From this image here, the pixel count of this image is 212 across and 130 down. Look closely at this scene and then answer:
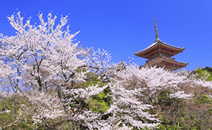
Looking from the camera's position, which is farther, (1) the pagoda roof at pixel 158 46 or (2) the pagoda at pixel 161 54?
(1) the pagoda roof at pixel 158 46

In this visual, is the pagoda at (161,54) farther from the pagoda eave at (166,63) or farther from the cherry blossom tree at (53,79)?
the cherry blossom tree at (53,79)

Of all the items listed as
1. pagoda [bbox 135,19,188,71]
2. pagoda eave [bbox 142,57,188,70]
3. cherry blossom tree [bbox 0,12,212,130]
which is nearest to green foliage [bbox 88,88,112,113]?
cherry blossom tree [bbox 0,12,212,130]

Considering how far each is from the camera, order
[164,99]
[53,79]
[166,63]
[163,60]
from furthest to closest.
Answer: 1. [166,63]
2. [163,60]
3. [164,99]
4. [53,79]

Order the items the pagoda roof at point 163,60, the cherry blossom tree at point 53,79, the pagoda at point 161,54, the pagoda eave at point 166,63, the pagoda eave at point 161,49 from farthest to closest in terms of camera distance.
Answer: the pagoda eave at point 161,49 < the pagoda at point 161,54 < the pagoda eave at point 166,63 < the pagoda roof at point 163,60 < the cherry blossom tree at point 53,79

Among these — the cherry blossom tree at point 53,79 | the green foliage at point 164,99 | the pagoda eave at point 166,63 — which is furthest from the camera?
the pagoda eave at point 166,63

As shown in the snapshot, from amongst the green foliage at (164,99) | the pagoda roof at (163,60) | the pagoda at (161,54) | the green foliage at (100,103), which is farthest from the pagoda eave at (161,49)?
the green foliage at (100,103)

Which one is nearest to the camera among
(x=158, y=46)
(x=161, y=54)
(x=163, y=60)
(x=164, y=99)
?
(x=164, y=99)

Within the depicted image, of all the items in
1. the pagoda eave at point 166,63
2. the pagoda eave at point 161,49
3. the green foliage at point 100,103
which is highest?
the pagoda eave at point 161,49

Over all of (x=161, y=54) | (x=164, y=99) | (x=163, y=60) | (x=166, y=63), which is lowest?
(x=164, y=99)

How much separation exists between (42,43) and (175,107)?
9.67 metres

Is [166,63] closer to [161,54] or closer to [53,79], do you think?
[161,54]

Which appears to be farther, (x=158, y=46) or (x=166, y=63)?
(x=158, y=46)

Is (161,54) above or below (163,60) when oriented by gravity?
above

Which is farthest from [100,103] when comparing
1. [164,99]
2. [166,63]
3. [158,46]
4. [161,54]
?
[158,46]
